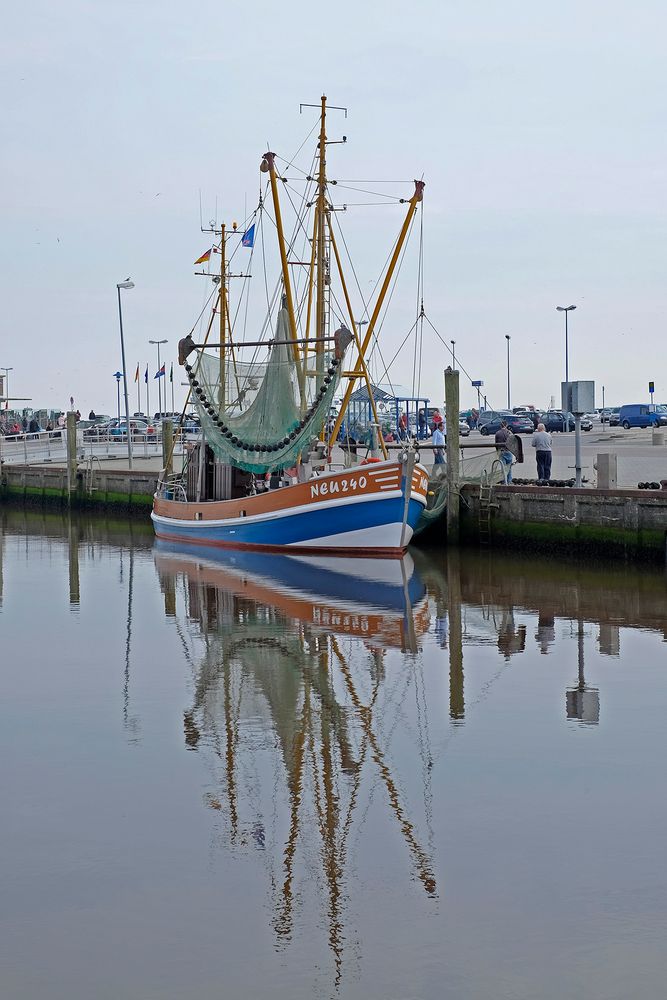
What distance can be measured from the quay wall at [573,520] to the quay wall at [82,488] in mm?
18523

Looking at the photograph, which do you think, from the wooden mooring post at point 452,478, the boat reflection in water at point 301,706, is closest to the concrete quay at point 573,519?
the wooden mooring post at point 452,478

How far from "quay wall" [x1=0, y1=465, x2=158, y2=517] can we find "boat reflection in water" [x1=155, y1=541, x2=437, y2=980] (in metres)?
19.5

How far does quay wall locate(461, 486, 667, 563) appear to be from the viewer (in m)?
24.9

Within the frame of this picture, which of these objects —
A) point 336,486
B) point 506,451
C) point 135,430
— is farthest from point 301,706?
point 135,430

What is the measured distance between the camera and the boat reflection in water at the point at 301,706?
9508 mm

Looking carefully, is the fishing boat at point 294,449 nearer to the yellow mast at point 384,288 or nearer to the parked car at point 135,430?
the yellow mast at point 384,288

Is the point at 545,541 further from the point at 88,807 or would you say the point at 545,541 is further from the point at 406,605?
the point at 88,807

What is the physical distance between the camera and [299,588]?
79.5ft

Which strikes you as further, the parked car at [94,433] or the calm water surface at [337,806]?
the parked car at [94,433]

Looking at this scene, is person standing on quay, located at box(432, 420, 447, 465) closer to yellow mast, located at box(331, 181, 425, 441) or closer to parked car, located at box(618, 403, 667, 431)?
yellow mast, located at box(331, 181, 425, 441)

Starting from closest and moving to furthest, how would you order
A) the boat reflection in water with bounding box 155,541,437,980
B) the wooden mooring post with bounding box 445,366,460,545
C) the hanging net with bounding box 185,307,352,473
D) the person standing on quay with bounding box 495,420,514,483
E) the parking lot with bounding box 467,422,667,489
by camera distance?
the boat reflection in water with bounding box 155,541,437,980, the hanging net with bounding box 185,307,352,473, the wooden mooring post with bounding box 445,366,460,545, the person standing on quay with bounding box 495,420,514,483, the parking lot with bounding box 467,422,667,489

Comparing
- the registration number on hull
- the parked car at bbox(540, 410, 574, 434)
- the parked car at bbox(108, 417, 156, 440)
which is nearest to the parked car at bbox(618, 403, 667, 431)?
the parked car at bbox(540, 410, 574, 434)

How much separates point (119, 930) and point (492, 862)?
2608 mm

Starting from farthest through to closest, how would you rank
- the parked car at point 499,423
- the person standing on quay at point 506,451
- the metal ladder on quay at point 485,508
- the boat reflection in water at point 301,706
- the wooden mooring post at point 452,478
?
the parked car at point 499,423 < the person standing on quay at point 506,451 < the wooden mooring post at point 452,478 < the metal ladder on quay at point 485,508 < the boat reflection in water at point 301,706
